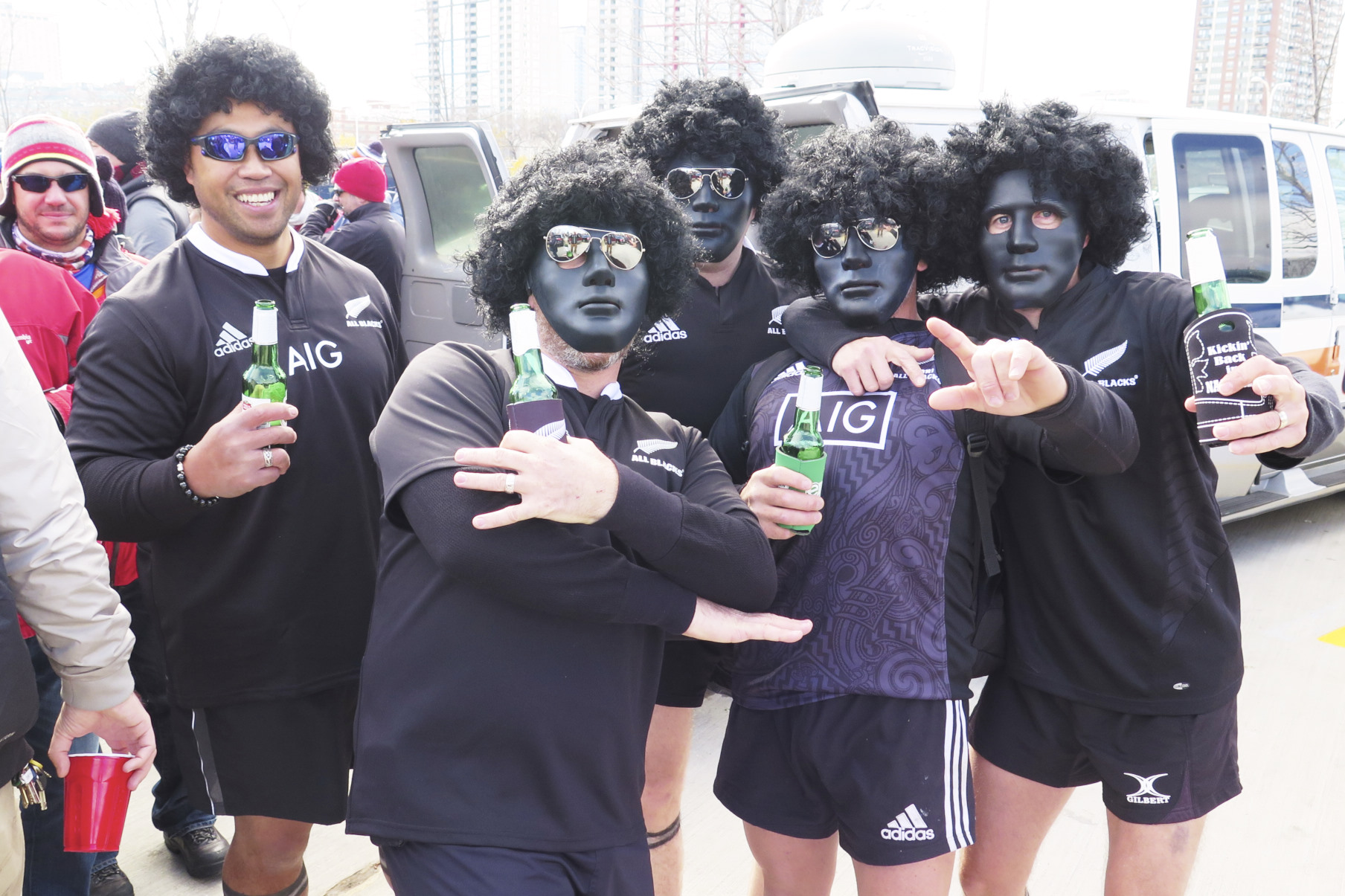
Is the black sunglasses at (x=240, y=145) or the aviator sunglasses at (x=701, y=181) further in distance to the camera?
the aviator sunglasses at (x=701, y=181)

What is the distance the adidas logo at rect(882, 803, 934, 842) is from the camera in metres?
2.04

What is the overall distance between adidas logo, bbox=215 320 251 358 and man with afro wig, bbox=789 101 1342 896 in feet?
4.28

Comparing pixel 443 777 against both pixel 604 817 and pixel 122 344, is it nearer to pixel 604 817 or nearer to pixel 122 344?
pixel 604 817

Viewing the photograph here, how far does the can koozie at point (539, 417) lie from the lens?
1660 millimetres

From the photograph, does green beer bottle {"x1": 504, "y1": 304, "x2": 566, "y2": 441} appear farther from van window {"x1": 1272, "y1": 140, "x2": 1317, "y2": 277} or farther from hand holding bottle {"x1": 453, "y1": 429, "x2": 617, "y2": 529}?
van window {"x1": 1272, "y1": 140, "x2": 1317, "y2": 277}

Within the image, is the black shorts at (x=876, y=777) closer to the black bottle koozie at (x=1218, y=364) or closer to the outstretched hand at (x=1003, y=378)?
the outstretched hand at (x=1003, y=378)

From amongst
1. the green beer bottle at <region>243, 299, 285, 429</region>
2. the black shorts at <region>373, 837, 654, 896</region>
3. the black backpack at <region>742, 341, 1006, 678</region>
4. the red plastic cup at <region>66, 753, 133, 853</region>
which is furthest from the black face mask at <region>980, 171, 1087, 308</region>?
the red plastic cup at <region>66, 753, 133, 853</region>

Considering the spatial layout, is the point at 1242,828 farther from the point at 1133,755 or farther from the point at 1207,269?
the point at 1207,269

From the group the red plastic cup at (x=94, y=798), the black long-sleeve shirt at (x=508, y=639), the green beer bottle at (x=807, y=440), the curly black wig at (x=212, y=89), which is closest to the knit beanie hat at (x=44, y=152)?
the curly black wig at (x=212, y=89)

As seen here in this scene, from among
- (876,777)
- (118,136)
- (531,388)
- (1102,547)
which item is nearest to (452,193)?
(118,136)

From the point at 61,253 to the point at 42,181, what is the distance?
243 mm

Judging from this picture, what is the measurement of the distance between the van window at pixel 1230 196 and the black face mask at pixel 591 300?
3.87 meters

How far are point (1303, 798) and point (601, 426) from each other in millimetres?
3213

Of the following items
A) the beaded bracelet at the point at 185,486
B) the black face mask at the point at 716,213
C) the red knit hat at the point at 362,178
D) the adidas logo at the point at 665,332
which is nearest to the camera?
the beaded bracelet at the point at 185,486
